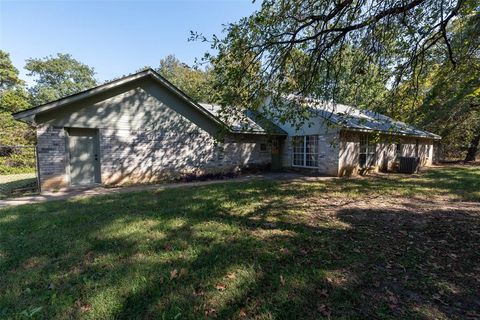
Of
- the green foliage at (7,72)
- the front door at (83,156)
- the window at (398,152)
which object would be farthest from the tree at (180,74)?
the window at (398,152)

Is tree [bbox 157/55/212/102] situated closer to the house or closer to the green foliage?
the green foliage

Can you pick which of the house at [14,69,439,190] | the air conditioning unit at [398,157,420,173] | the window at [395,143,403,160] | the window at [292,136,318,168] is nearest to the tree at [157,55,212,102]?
the house at [14,69,439,190]

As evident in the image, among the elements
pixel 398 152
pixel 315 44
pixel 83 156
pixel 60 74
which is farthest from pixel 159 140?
pixel 60 74

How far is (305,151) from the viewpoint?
48.3 feet

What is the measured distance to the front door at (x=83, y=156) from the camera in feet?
32.1

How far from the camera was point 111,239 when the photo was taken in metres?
4.38

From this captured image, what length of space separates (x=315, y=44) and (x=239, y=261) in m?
5.81

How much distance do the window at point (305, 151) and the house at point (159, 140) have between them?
0.19 feet

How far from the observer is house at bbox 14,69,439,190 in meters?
9.19

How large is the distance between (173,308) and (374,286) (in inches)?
95.5

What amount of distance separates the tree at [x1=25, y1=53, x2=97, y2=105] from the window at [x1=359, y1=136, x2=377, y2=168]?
1720 inches

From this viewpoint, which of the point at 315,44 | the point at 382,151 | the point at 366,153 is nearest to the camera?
the point at 315,44

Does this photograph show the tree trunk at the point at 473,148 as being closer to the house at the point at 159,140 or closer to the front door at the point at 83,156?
the house at the point at 159,140

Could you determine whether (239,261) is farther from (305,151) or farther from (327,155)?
(305,151)
